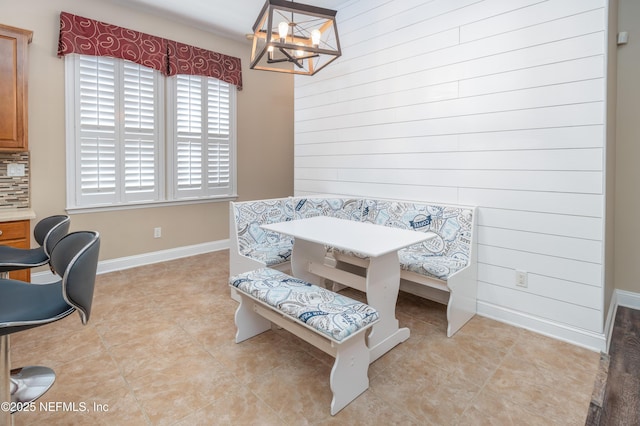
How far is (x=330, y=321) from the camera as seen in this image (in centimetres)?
164

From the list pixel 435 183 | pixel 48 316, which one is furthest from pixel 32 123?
pixel 435 183

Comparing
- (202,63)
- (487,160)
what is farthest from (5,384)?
(202,63)

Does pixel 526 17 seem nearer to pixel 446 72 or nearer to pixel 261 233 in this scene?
pixel 446 72

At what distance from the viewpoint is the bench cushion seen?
1.63 m

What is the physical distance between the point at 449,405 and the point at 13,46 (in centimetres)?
Result: 399

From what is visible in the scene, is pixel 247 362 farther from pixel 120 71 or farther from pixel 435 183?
pixel 120 71

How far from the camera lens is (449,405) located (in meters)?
1.72

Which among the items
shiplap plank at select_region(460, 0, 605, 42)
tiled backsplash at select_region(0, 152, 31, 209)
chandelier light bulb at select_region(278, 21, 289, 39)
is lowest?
tiled backsplash at select_region(0, 152, 31, 209)

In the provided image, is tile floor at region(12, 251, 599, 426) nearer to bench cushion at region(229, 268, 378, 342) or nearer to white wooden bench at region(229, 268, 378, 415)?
white wooden bench at region(229, 268, 378, 415)

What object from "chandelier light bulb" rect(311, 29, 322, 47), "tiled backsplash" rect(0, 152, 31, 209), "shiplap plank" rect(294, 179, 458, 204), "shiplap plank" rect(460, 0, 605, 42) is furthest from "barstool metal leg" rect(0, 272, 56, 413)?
"shiplap plank" rect(460, 0, 605, 42)

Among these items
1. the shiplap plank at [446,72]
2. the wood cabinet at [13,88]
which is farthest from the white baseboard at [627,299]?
the wood cabinet at [13,88]

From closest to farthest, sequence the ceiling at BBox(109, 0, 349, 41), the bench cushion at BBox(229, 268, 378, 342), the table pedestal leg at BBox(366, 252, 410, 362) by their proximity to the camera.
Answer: the bench cushion at BBox(229, 268, 378, 342), the table pedestal leg at BBox(366, 252, 410, 362), the ceiling at BBox(109, 0, 349, 41)

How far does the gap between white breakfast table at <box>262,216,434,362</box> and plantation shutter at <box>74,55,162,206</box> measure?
7.53 feet

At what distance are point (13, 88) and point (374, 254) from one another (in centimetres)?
316
